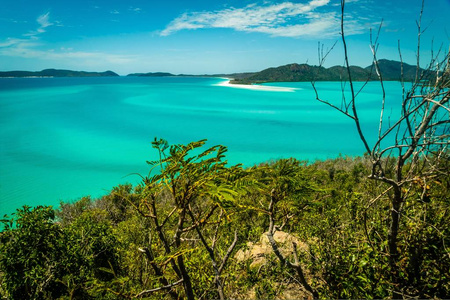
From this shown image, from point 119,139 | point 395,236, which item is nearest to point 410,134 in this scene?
point 395,236

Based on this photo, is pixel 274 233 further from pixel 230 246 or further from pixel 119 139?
pixel 119 139

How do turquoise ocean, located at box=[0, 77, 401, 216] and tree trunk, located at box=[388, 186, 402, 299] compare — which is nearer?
tree trunk, located at box=[388, 186, 402, 299]

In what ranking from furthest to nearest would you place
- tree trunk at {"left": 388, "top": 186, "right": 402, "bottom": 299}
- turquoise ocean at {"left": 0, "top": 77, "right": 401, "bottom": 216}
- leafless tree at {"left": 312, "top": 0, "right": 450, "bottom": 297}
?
turquoise ocean at {"left": 0, "top": 77, "right": 401, "bottom": 216} < tree trunk at {"left": 388, "top": 186, "right": 402, "bottom": 299} < leafless tree at {"left": 312, "top": 0, "right": 450, "bottom": 297}

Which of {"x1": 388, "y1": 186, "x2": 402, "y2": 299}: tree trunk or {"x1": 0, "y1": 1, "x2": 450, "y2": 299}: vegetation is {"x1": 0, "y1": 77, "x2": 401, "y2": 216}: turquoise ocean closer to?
{"x1": 0, "y1": 1, "x2": 450, "y2": 299}: vegetation

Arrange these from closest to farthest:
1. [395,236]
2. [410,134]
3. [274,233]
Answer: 1. [410,134]
2. [395,236]
3. [274,233]

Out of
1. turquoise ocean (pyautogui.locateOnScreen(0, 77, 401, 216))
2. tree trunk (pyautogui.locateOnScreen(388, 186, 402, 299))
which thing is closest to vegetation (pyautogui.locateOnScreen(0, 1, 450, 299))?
tree trunk (pyautogui.locateOnScreen(388, 186, 402, 299))

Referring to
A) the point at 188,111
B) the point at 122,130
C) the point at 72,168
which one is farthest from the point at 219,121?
the point at 72,168

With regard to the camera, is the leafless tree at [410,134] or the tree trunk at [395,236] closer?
the leafless tree at [410,134]

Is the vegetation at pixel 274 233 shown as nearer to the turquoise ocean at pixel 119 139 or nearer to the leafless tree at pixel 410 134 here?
the leafless tree at pixel 410 134

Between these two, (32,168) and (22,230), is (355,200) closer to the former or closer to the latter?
(22,230)

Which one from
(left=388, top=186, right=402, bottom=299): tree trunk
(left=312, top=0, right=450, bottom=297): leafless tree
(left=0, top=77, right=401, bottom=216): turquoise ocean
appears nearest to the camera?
(left=312, top=0, right=450, bottom=297): leafless tree

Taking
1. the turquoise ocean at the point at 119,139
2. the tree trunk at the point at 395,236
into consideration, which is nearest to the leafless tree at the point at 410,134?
the tree trunk at the point at 395,236

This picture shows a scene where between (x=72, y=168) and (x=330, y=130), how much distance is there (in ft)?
139

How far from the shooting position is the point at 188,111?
206ft
